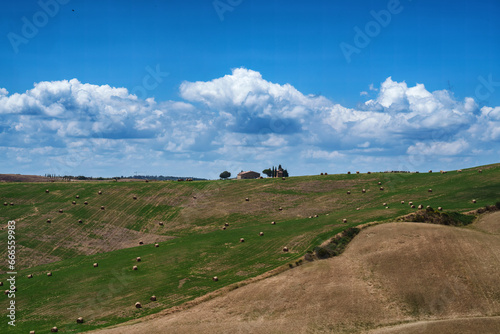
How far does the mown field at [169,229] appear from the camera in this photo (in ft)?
186

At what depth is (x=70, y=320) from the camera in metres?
52.1

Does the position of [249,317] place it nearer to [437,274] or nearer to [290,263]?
[290,263]

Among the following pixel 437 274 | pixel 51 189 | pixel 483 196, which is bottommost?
pixel 437 274

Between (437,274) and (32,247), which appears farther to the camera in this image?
(32,247)

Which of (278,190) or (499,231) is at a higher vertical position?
(278,190)

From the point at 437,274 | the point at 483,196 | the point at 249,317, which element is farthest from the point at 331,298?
the point at 483,196

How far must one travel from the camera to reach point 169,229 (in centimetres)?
9494

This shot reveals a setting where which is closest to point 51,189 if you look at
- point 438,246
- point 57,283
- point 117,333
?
point 57,283

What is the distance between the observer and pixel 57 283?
64.1m

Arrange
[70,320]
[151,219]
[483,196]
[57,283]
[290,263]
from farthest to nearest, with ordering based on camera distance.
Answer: [151,219], [483,196], [57,283], [290,263], [70,320]

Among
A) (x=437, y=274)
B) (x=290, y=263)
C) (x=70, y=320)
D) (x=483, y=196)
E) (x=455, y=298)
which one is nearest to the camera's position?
(x=455, y=298)

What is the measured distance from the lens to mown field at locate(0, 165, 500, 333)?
56.8m

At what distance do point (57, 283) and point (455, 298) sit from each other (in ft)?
174

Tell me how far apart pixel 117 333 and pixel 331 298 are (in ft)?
74.4
